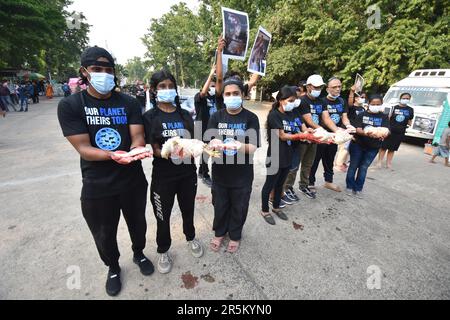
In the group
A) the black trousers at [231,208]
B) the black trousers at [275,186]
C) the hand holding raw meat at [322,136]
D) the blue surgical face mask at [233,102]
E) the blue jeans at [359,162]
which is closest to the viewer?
the blue surgical face mask at [233,102]

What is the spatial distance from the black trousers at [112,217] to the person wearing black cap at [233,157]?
0.85 m

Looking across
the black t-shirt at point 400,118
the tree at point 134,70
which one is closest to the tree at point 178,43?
the black t-shirt at point 400,118

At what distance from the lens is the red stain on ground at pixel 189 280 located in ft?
7.83

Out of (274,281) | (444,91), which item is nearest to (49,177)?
(274,281)

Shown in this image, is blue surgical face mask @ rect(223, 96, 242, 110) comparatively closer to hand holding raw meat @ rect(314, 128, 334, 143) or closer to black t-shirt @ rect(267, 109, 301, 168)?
black t-shirt @ rect(267, 109, 301, 168)

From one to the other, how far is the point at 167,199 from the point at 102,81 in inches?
46.7

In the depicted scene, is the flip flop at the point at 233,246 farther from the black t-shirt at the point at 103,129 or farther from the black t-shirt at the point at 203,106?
the black t-shirt at the point at 203,106

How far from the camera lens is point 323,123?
4.12m

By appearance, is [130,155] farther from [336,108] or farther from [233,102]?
[336,108]

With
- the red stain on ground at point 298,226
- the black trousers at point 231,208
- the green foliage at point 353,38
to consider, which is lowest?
the red stain on ground at point 298,226

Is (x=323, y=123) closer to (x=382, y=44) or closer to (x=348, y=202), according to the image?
(x=348, y=202)
